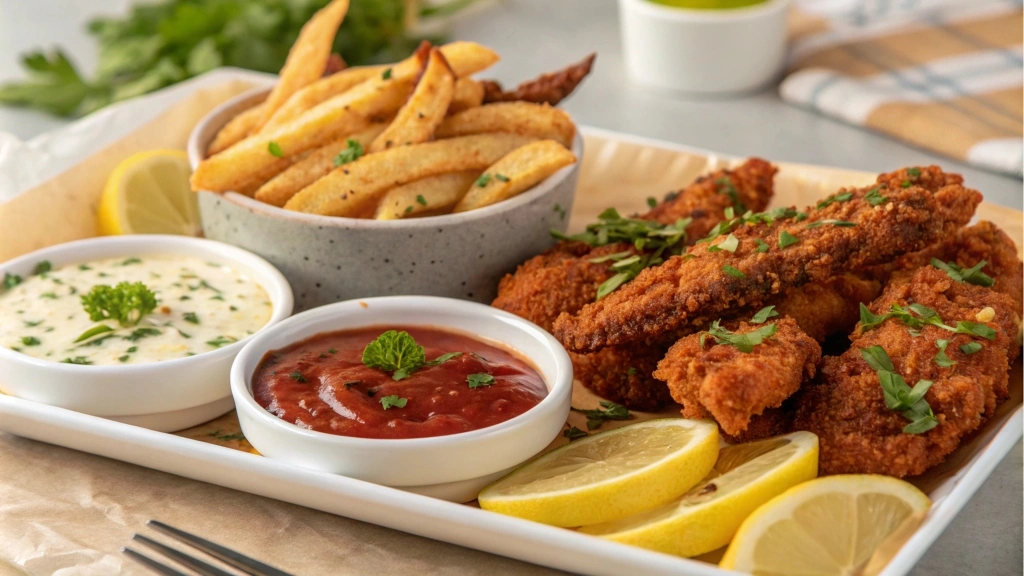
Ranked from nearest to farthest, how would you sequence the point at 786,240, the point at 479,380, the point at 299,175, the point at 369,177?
the point at 479,380 < the point at 786,240 < the point at 369,177 < the point at 299,175

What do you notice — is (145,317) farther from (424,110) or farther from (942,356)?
(942,356)

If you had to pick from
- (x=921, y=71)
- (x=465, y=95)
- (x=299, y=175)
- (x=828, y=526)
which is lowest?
(x=921, y=71)

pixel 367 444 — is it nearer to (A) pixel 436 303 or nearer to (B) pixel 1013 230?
(A) pixel 436 303

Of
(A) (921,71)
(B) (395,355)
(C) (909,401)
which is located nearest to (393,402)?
(B) (395,355)

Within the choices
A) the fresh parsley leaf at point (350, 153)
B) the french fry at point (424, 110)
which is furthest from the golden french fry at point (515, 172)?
the fresh parsley leaf at point (350, 153)

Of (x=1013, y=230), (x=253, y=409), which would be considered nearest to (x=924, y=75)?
(x=1013, y=230)

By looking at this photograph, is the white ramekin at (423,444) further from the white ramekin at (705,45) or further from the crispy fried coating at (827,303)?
the white ramekin at (705,45)

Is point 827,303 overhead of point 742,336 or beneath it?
beneath
